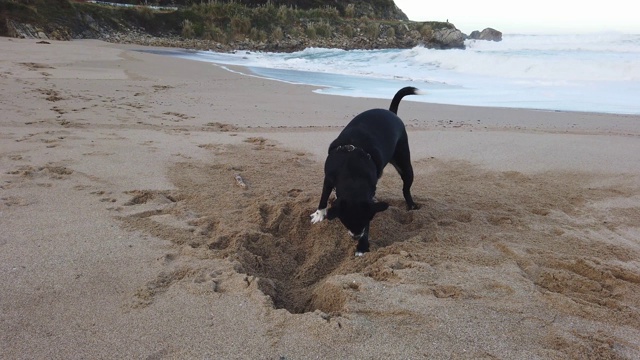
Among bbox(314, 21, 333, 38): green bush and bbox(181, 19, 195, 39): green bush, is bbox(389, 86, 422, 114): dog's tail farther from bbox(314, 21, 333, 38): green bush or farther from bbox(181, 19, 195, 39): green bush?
bbox(314, 21, 333, 38): green bush

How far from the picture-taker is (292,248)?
368 cm

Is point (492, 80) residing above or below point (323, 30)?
below

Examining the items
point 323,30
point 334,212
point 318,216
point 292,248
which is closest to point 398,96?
point 318,216

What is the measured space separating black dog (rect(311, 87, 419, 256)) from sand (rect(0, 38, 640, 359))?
23 cm

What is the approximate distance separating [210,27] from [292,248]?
32234mm

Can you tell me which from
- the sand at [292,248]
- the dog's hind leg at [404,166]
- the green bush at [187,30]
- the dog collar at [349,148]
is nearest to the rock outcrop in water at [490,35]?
the green bush at [187,30]

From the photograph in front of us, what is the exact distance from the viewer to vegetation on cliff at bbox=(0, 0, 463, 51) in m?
23.5

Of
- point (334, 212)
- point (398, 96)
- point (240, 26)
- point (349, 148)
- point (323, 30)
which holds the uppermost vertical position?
point (323, 30)

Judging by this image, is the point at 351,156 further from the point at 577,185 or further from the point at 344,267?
the point at 577,185

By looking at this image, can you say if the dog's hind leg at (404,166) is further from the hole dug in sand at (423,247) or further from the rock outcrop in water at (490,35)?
the rock outcrop in water at (490,35)

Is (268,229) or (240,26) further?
(240,26)

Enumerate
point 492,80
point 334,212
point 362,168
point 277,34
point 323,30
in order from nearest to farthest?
1. point 334,212
2. point 362,168
3. point 492,80
4. point 277,34
5. point 323,30

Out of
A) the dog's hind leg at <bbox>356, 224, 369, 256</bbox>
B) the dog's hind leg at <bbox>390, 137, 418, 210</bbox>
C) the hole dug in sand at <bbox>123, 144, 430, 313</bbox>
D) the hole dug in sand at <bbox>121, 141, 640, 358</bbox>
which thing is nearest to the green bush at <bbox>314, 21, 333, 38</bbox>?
the hole dug in sand at <bbox>121, 141, 640, 358</bbox>

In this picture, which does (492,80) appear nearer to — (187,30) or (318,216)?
(318,216)
